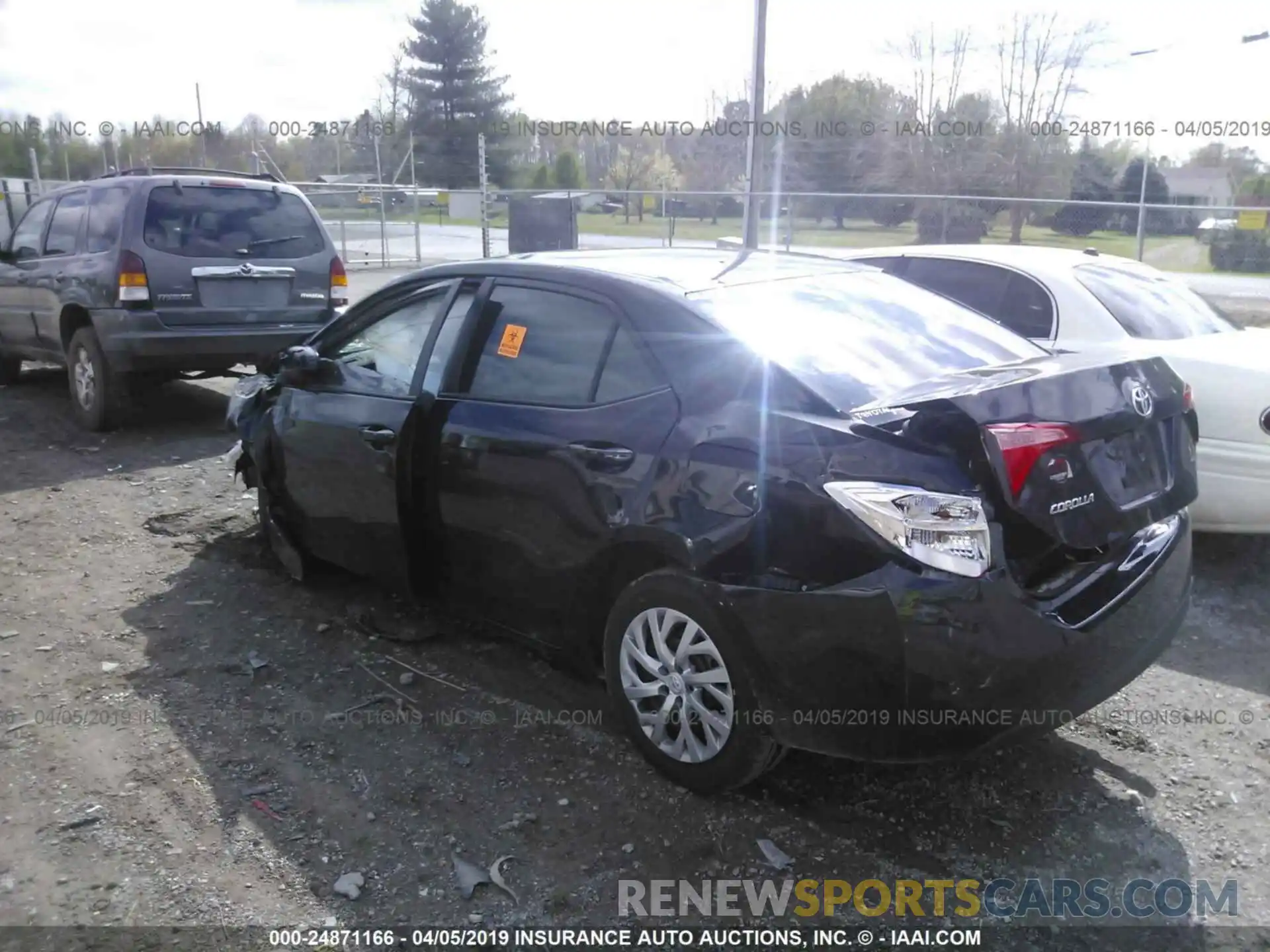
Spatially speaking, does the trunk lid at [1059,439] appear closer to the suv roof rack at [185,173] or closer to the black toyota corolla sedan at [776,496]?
the black toyota corolla sedan at [776,496]

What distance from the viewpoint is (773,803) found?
3260mm

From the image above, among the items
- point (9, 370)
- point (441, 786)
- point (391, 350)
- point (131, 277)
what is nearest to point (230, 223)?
point (131, 277)

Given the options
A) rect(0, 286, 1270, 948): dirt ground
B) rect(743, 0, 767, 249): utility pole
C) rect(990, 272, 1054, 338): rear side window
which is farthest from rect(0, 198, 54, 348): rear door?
rect(743, 0, 767, 249): utility pole

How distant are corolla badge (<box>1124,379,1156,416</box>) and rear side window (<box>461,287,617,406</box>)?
1634 mm

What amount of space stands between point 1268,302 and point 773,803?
15.3 metres

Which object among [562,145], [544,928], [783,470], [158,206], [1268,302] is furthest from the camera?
[562,145]

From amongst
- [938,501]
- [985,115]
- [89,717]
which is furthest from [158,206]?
[985,115]

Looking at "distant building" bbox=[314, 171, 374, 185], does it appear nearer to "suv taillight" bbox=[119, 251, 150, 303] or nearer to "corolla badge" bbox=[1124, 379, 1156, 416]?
"suv taillight" bbox=[119, 251, 150, 303]

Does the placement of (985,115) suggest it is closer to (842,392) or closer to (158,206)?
(158,206)

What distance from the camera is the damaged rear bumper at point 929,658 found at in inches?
106

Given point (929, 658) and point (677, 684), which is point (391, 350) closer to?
point (677, 684)

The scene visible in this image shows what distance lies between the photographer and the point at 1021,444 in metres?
2.78

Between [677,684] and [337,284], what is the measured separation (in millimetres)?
6202

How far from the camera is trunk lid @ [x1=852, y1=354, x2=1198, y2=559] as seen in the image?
2.78 meters
